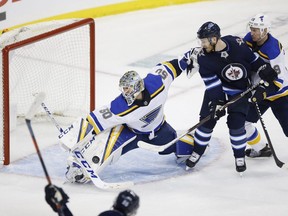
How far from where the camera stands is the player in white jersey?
199 inches

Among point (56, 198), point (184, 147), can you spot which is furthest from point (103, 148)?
point (56, 198)

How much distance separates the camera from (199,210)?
15.4 feet

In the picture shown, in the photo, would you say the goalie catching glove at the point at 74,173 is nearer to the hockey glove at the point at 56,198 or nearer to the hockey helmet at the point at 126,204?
the hockey glove at the point at 56,198

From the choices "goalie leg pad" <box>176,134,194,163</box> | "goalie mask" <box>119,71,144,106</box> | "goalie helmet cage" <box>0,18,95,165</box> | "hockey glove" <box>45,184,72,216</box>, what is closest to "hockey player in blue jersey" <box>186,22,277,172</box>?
"goalie leg pad" <box>176,134,194,163</box>

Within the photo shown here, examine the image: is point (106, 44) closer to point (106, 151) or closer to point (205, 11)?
point (205, 11)

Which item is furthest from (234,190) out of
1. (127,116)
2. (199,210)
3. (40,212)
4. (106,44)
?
(106,44)

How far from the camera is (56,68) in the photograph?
6242mm

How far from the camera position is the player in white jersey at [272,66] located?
505cm

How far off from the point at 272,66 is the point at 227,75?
265 mm

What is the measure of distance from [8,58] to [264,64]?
150cm

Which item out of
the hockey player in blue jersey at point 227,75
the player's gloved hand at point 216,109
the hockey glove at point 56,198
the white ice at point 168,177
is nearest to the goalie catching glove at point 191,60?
the hockey player in blue jersey at point 227,75

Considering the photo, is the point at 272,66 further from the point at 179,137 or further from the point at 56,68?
the point at 56,68

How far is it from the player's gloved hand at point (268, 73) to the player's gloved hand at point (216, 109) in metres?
0.29

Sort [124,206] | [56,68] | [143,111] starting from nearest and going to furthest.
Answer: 1. [124,206]
2. [143,111]
3. [56,68]
